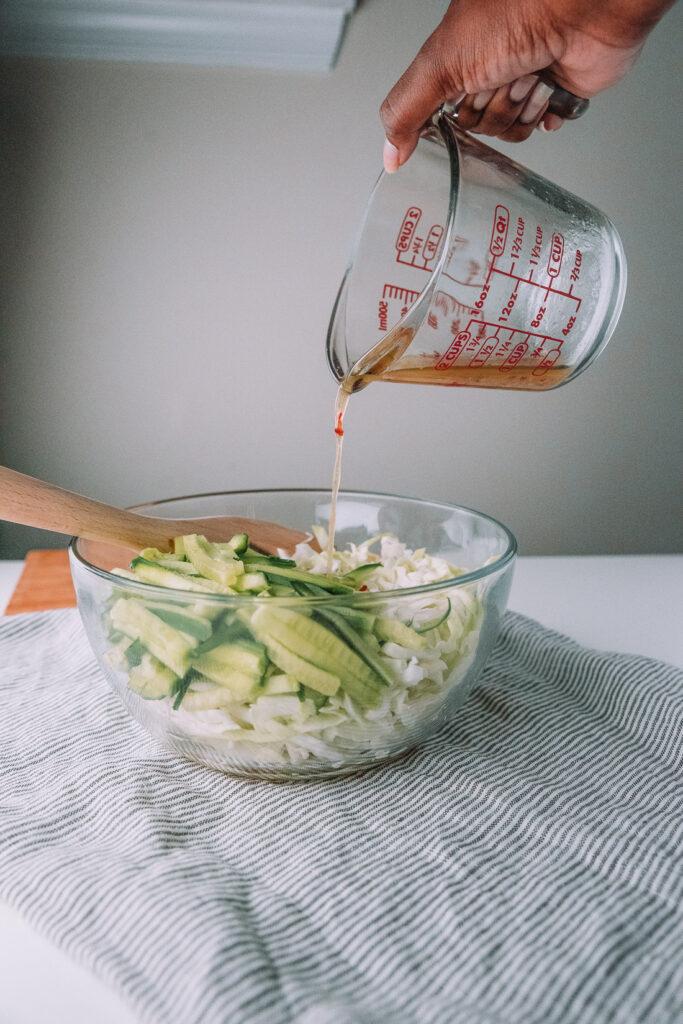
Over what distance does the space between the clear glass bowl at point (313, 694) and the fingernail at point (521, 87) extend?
0.52 metres

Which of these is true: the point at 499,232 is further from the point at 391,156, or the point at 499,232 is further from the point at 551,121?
the point at 551,121

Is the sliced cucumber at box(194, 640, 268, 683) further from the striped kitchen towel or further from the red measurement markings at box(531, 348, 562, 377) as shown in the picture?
the red measurement markings at box(531, 348, 562, 377)

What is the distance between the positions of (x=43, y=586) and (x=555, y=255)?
2.82ft

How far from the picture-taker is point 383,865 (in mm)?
577

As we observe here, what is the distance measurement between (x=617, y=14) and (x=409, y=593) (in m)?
0.60

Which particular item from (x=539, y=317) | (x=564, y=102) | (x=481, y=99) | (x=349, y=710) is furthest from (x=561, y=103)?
(x=349, y=710)

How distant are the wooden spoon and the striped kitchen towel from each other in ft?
0.58

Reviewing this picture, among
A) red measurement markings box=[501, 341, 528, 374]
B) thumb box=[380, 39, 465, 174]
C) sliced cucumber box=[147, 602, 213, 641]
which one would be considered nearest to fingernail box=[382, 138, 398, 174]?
thumb box=[380, 39, 465, 174]

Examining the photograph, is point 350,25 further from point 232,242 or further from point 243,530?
point 243,530

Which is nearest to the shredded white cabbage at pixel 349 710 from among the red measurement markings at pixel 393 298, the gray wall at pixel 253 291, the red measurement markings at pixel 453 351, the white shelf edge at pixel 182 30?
the red measurement markings at pixel 453 351

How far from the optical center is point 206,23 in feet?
4.19

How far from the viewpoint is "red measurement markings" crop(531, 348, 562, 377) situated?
0.82 meters

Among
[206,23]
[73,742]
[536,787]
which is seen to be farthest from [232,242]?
[536,787]

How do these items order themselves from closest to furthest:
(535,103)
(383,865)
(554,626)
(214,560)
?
(383,865), (214,560), (535,103), (554,626)
